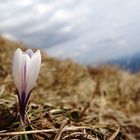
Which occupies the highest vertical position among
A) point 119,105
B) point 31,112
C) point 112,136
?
point 31,112

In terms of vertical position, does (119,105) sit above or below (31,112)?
below

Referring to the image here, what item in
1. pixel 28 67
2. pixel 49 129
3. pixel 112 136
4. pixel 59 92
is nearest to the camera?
pixel 28 67

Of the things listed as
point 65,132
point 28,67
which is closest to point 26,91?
point 28,67

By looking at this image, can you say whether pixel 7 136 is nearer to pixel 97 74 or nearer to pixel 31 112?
pixel 31 112

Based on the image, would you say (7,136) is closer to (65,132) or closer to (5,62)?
(65,132)

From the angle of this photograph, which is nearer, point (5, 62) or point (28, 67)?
point (28, 67)

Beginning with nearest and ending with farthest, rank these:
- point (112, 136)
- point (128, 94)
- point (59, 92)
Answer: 1. point (112, 136)
2. point (59, 92)
3. point (128, 94)
